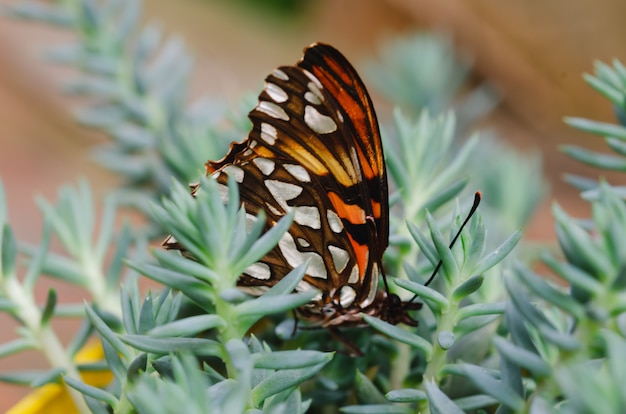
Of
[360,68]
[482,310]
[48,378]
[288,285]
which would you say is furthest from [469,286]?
[360,68]

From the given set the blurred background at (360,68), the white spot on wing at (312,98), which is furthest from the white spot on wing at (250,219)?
the blurred background at (360,68)

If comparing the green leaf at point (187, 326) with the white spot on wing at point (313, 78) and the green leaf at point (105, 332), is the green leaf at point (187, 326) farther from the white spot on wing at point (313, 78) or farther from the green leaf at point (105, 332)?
the white spot on wing at point (313, 78)

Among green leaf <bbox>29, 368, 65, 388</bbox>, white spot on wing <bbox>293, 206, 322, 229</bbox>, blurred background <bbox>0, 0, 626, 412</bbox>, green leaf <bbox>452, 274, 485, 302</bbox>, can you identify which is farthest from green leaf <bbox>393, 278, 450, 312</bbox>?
blurred background <bbox>0, 0, 626, 412</bbox>

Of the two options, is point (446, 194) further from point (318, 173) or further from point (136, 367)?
point (136, 367)

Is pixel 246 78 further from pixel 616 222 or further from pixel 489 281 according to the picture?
pixel 616 222

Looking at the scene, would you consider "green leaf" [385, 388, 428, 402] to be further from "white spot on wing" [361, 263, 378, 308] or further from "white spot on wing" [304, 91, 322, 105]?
"white spot on wing" [304, 91, 322, 105]
